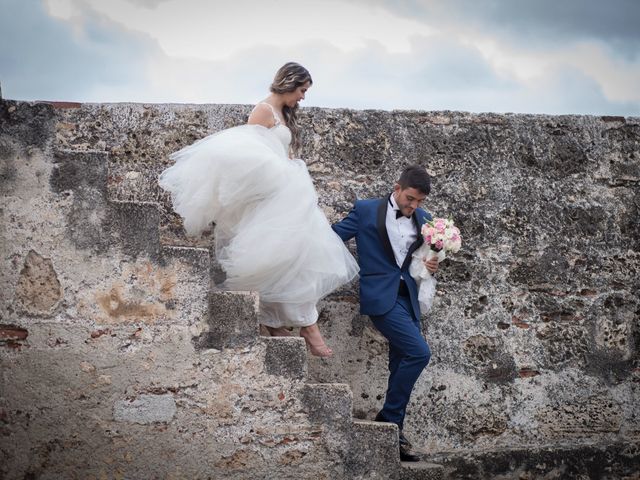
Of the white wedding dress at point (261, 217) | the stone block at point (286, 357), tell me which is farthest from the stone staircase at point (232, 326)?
the white wedding dress at point (261, 217)

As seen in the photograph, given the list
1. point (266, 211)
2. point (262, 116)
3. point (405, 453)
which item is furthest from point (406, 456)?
point (262, 116)

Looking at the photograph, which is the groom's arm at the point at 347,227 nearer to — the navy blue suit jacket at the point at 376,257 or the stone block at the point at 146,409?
the navy blue suit jacket at the point at 376,257

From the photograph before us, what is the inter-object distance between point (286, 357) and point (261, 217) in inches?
33.9

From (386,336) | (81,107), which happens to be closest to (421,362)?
(386,336)

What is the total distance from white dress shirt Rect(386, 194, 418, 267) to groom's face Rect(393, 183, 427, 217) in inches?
2.3

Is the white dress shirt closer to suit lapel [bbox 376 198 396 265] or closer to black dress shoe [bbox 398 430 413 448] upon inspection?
suit lapel [bbox 376 198 396 265]

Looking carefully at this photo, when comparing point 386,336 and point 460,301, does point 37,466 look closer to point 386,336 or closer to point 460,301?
point 386,336

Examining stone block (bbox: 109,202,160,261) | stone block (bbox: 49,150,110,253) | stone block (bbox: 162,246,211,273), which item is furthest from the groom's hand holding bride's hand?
stone block (bbox: 49,150,110,253)

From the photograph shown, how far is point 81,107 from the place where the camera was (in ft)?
20.7

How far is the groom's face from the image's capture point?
598cm

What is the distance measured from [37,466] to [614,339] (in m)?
4.24

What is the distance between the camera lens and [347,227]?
20.3 ft

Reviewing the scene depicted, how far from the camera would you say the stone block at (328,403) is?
557cm

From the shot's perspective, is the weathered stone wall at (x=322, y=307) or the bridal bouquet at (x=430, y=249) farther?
the bridal bouquet at (x=430, y=249)
